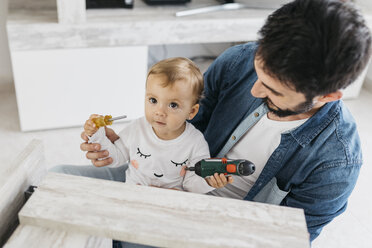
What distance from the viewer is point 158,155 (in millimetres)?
1079

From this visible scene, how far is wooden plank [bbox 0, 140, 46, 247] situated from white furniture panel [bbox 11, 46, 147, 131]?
1.41 metres

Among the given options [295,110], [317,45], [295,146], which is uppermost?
[317,45]

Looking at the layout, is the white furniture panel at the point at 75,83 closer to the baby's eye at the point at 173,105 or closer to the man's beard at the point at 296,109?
the baby's eye at the point at 173,105

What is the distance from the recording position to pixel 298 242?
51cm

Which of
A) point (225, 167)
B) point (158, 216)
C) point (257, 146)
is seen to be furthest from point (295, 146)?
point (158, 216)

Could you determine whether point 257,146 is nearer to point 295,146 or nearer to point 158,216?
point 295,146

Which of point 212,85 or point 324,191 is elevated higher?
point 212,85

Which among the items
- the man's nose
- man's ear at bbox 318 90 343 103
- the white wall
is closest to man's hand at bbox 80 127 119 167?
the man's nose

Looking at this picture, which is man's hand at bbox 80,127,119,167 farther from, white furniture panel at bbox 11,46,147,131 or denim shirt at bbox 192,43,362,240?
white furniture panel at bbox 11,46,147,131

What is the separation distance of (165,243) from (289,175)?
25.3 inches

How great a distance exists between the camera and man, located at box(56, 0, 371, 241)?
767mm

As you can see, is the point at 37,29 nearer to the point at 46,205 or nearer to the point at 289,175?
the point at 289,175

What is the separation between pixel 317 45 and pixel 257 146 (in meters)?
0.42

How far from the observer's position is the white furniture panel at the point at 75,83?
6.41 feet
